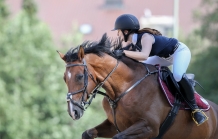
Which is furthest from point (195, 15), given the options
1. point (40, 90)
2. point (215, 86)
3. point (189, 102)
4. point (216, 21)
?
point (189, 102)

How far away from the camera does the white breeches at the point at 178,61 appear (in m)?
8.48

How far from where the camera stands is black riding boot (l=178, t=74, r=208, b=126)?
335 inches

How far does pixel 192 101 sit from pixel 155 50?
0.91 meters

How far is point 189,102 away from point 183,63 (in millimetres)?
565

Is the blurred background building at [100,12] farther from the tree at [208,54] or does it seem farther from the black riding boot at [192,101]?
the black riding boot at [192,101]

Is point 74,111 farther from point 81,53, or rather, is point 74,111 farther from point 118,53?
point 118,53

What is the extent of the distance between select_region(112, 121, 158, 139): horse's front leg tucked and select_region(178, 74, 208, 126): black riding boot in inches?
30.7

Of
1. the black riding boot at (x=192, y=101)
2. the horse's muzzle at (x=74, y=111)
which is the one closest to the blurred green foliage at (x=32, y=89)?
the black riding boot at (x=192, y=101)

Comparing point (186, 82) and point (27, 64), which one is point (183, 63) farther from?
point (27, 64)

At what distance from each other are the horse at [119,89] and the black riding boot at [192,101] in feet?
0.50

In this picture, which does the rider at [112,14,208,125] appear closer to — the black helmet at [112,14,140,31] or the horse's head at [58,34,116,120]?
the black helmet at [112,14,140,31]

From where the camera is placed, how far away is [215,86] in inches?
891

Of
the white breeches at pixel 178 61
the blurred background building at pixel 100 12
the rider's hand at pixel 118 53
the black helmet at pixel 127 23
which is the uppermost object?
the black helmet at pixel 127 23

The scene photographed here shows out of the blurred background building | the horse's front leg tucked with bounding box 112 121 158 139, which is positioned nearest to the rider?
the horse's front leg tucked with bounding box 112 121 158 139
